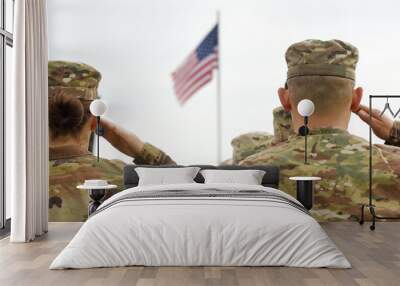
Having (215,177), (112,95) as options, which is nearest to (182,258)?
(215,177)

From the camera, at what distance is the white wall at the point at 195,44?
762 cm

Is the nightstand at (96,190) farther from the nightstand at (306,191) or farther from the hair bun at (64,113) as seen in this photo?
the nightstand at (306,191)

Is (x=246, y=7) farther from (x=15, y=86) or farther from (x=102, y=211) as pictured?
(x=102, y=211)

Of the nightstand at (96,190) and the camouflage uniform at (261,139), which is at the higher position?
the camouflage uniform at (261,139)

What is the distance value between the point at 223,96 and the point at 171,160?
45.3 inches

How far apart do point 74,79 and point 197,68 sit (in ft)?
5.65

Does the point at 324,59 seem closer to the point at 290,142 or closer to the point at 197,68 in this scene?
the point at 290,142

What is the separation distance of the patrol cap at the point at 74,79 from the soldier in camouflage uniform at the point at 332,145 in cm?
219

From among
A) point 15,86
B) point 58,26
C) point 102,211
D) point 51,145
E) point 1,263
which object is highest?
point 58,26

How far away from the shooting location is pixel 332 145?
7504mm

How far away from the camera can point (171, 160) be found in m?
7.61

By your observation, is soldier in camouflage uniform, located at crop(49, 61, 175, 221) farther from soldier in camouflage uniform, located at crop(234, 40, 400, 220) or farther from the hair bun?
soldier in camouflage uniform, located at crop(234, 40, 400, 220)

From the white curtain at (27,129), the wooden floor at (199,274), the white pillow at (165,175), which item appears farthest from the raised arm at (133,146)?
the wooden floor at (199,274)

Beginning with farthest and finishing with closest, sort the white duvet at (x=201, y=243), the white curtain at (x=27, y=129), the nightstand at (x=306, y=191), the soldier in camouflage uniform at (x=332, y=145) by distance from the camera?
the soldier in camouflage uniform at (x=332, y=145) < the nightstand at (x=306, y=191) < the white curtain at (x=27, y=129) < the white duvet at (x=201, y=243)
